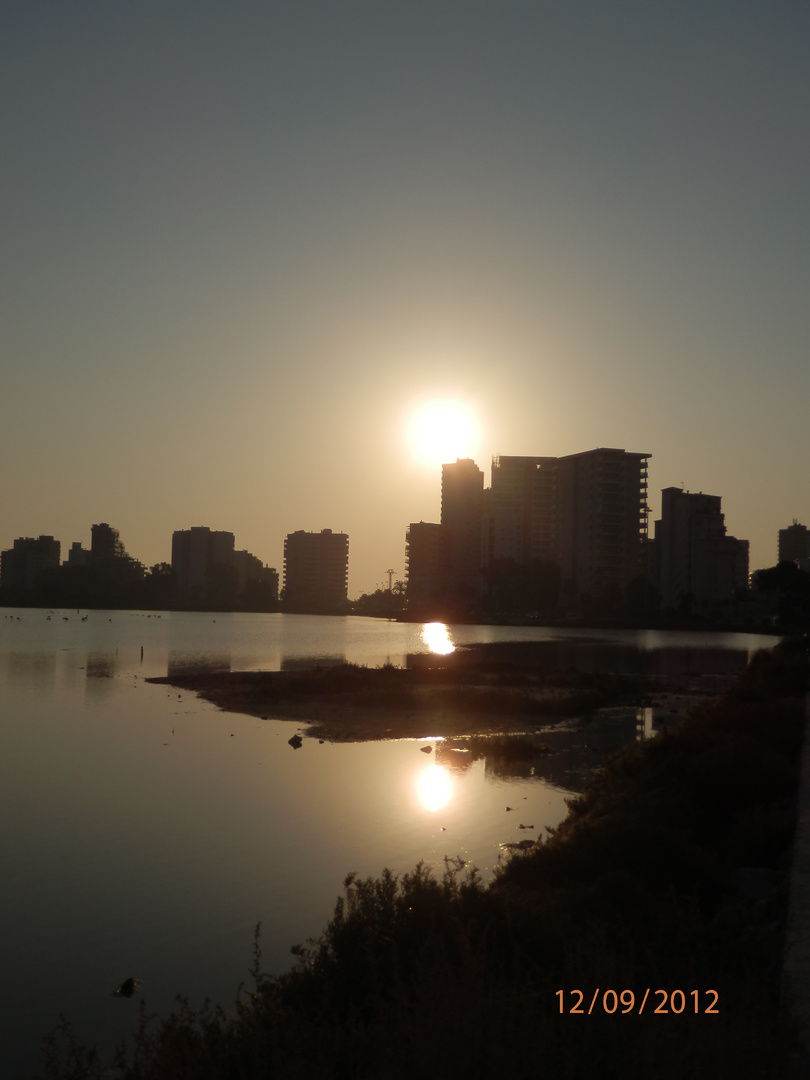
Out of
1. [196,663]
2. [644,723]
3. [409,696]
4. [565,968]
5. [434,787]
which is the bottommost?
[434,787]

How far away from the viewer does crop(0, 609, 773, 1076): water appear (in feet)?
40.1

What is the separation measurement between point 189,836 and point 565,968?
1346 cm

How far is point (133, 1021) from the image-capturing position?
35.1ft

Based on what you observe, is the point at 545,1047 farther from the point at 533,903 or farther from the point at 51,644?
the point at 51,644

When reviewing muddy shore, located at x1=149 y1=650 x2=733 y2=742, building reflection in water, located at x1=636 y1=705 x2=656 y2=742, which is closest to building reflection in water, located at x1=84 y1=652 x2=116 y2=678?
muddy shore, located at x1=149 y1=650 x2=733 y2=742

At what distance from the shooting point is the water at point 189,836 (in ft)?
40.1

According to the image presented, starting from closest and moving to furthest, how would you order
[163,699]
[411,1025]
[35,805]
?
[411,1025] → [35,805] → [163,699]

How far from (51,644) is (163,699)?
1979 inches

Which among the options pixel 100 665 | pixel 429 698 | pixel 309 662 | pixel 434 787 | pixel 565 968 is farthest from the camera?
pixel 309 662

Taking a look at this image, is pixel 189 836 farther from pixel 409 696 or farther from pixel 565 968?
pixel 409 696

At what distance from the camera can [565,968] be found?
7.78m

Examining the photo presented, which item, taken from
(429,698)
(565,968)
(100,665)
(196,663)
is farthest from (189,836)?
(196,663)

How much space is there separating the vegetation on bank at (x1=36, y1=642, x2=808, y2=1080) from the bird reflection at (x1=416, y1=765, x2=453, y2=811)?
16.1 feet

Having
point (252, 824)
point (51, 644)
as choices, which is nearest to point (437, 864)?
point (252, 824)
